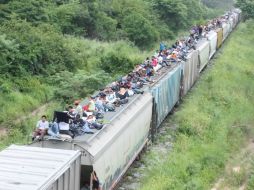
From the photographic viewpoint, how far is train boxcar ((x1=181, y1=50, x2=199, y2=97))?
23089 millimetres

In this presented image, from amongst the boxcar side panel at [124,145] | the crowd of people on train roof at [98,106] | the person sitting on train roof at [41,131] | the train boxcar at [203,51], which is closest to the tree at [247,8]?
the train boxcar at [203,51]

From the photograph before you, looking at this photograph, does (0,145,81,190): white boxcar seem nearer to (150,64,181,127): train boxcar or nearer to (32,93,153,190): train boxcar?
(32,93,153,190): train boxcar

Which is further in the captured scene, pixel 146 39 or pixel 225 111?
pixel 146 39

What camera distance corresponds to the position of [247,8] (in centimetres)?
6062

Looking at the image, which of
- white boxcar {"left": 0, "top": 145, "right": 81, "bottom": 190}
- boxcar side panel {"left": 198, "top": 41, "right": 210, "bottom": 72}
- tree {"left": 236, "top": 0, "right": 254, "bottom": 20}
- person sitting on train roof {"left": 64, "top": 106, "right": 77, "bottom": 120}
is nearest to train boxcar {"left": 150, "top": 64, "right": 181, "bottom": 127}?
person sitting on train roof {"left": 64, "top": 106, "right": 77, "bottom": 120}

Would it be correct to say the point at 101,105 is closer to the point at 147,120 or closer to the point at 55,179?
the point at 147,120

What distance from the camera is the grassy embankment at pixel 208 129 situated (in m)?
15.4

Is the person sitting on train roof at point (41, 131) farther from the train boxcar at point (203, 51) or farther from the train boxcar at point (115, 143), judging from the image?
the train boxcar at point (203, 51)

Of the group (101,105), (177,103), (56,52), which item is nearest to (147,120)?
(101,105)

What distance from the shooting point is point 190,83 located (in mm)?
25531

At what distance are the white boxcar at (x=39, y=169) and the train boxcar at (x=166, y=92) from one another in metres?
7.25

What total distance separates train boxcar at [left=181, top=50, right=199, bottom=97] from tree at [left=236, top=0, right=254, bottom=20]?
35801 mm

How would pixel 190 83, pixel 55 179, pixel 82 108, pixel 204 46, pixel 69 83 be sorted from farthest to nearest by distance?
pixel 204 46
pixel 190 83
pixel 69 83
pixel 82 108
pixel 55 179

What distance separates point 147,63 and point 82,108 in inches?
324
